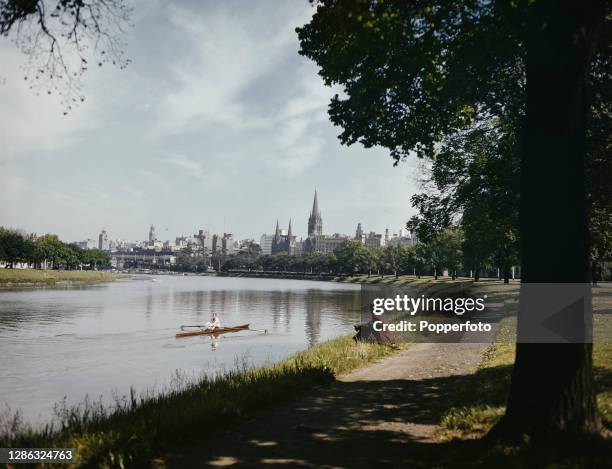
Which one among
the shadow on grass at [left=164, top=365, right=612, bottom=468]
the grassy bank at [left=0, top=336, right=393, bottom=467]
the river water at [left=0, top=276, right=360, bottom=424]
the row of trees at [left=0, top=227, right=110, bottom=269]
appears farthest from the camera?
the row of trees at [left=0, top=227, right=110, bottom=269]

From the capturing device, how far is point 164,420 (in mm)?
10344

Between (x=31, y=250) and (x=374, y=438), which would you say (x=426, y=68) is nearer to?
(x=374, y=438)

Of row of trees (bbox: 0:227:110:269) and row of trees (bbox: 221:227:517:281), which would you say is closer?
row of trees (bbox: 221:227:517:281)

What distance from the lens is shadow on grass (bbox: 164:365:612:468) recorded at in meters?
7.31

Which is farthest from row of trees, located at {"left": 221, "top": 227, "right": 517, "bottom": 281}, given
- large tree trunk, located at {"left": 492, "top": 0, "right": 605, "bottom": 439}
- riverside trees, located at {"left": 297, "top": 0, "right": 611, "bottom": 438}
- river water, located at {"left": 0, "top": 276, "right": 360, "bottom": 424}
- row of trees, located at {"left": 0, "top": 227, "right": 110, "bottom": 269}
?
row of trees, located at {"left": 0, "top": 227, "right": 110, "bottom": 269}

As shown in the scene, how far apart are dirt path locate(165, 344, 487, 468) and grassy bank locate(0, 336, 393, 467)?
1.86ft

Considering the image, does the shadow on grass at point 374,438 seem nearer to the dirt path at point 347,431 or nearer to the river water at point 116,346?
the dirt path at point 347,431

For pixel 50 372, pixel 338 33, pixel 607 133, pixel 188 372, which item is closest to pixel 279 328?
pixel 188 372

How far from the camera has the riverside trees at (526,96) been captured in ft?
25.6

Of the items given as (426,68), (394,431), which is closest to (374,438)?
(394,431)

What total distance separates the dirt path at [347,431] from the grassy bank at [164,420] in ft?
1.86

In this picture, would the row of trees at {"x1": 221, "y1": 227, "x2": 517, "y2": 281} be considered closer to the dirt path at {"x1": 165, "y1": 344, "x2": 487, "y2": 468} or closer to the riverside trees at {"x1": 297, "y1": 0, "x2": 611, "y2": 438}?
the riverside trees at {"x1": 297, "y1": 0, "x2": 611, "y2": 438}

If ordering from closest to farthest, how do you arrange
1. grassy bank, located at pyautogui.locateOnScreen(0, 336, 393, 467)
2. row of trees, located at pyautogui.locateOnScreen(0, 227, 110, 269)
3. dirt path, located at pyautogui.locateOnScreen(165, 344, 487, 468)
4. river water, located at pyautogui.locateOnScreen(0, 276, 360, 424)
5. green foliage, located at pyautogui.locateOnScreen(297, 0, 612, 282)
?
dirt path, located at pyautogui.locateOnScreen(165, 344, 487, 468) → grassy bank, located at pyautogui.locateOnScreen(0, 336, 393, 467) → green foliage, located at pyautogui.locateOnScreen(297, 0, 612, 282) → river water, located at pyautogui.locateOnScreen(0, 276, 360, 424) → row of trees, located at pyautogui.locateOnScreen(0, 227, 110, 269)

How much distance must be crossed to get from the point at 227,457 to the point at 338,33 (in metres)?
9.21
